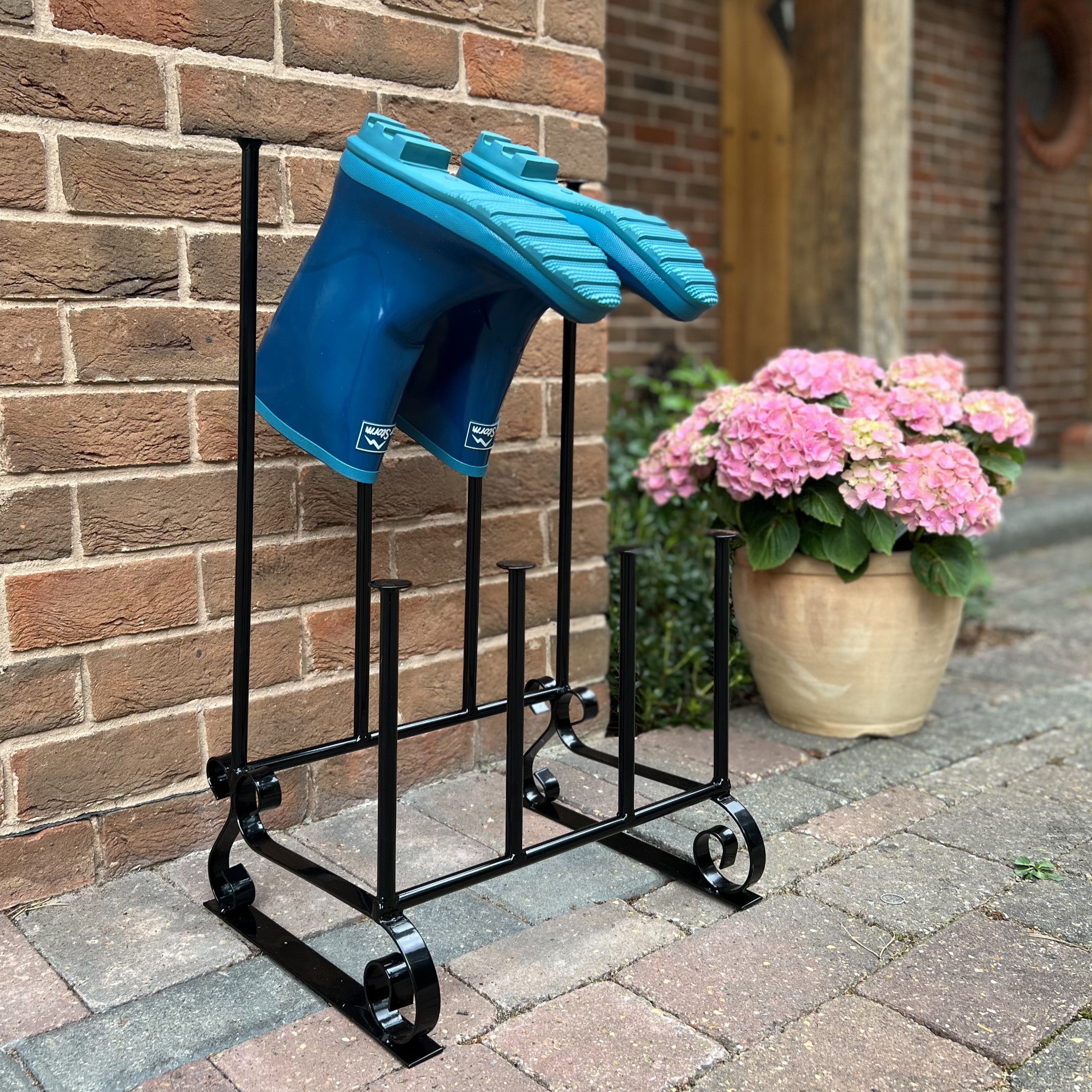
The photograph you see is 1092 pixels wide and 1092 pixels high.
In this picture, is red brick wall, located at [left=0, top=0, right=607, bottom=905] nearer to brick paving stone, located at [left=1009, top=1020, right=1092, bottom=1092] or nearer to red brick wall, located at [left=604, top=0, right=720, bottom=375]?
brick paving stone, located at [left=1009, top=1020, right=1092, bottom=1092]

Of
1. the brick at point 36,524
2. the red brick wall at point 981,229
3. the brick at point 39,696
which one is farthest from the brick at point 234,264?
the red brick wall at point 981,229

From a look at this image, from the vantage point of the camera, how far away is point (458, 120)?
7.15 ft

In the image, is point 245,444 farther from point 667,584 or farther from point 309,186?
point 667,584

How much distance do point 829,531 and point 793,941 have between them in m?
0.97

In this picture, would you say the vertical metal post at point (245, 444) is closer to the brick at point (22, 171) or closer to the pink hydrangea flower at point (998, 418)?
the brick at point (22, 171)

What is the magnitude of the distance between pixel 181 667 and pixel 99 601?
0.60 ft

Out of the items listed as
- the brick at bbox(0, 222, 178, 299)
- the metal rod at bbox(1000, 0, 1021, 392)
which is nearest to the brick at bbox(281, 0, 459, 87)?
the brick at bbox(0, 222, 178, 299)

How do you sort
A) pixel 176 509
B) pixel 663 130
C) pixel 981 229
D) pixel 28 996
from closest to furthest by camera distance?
pixel 28 996 → pixel 176 509 → pixel 663 130 → pixel 981 229

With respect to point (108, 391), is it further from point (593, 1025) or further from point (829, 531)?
point (829, 531)

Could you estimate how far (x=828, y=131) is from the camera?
3680 millimetres

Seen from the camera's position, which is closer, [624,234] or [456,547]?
[624,234]

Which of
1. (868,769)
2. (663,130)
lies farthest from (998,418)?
(663,130)

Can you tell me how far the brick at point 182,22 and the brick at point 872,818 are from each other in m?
1.64

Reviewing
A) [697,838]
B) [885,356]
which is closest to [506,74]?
[697,838]
